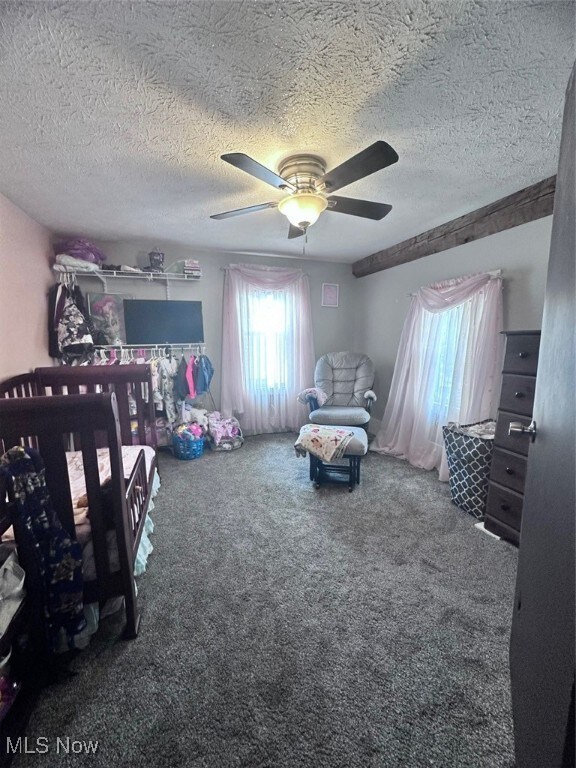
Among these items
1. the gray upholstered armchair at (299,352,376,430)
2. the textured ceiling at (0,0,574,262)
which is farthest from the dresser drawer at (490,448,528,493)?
the textured ceiling at (0,0,574,262)

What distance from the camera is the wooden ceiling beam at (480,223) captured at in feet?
6.51

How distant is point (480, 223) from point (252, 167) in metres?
2.02

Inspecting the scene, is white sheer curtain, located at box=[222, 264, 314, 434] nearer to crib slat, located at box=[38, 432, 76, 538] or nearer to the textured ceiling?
the textured ceiling

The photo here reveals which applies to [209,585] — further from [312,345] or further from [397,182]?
[312,345]

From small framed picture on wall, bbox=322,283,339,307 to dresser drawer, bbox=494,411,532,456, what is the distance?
271 cm

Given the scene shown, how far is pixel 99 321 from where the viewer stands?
312 cm

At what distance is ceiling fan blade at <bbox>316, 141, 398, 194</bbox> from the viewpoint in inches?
47.0

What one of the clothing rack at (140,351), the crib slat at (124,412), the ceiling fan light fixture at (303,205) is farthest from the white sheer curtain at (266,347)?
the ceiling fan light fixture at (303,205)

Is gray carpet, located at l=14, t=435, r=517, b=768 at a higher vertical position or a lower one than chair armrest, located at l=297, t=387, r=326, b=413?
lower

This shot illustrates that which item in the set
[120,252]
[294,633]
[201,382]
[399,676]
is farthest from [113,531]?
[120,252]

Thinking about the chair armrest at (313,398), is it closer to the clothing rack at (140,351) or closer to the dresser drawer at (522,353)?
the clothing rack at (140,351)

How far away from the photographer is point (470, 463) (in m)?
2.19

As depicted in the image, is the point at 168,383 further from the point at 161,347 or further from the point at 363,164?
the point at 363,164

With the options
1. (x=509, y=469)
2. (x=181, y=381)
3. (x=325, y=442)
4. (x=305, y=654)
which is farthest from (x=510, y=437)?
(x=181, y=381)
